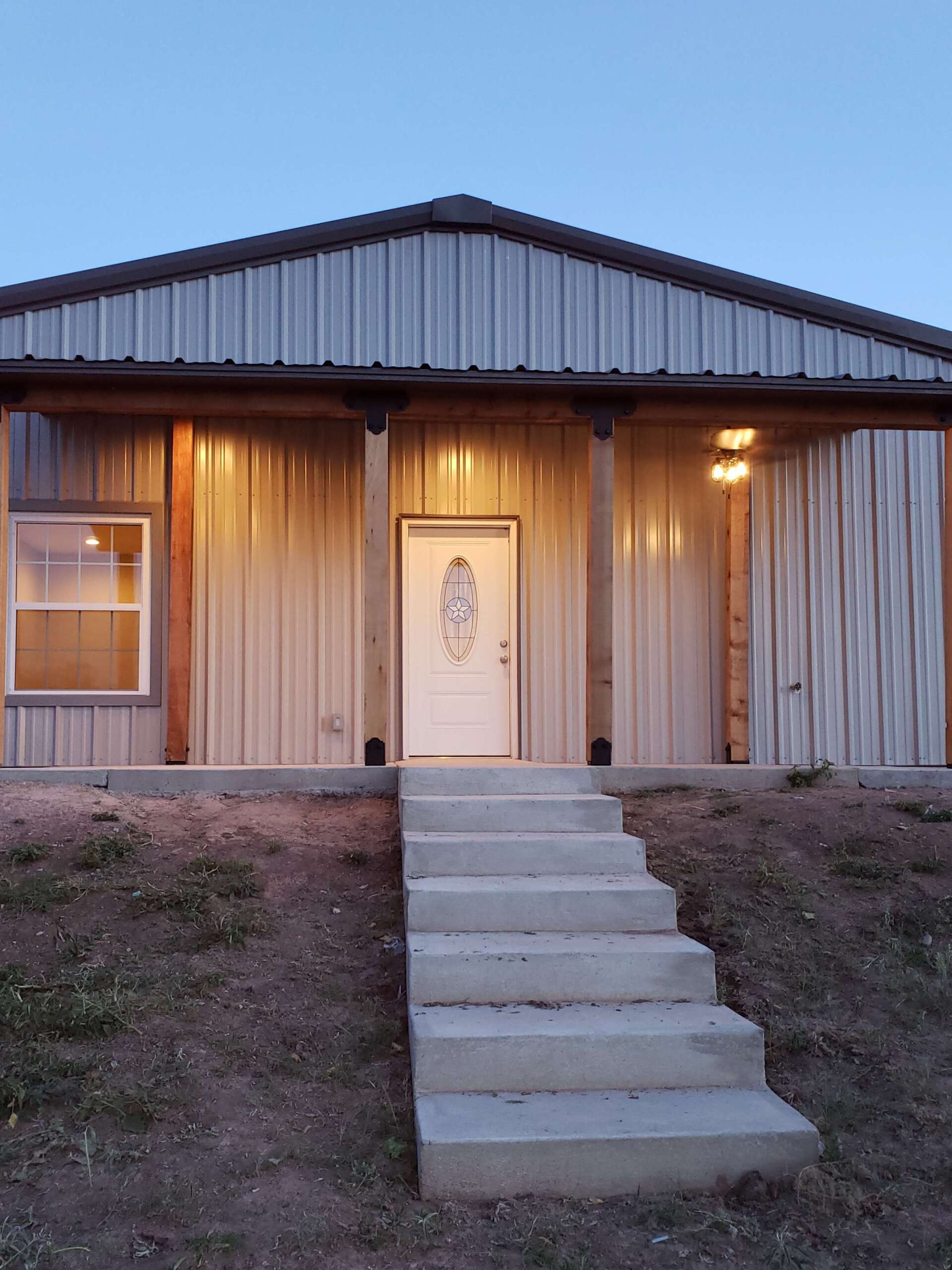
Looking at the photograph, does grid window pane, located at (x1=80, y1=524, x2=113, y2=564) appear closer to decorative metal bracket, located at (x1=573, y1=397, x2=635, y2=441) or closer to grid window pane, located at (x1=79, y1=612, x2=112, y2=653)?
grid window pane, located at (x1=79, y1=612, x2=112, y2=653)

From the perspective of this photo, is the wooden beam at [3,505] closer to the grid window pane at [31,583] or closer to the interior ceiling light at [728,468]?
the grid window pane at [31,583]

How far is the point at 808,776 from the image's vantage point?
24.7ft

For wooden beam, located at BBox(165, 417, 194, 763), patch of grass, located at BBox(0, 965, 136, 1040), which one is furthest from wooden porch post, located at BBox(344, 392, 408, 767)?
patch of grass, located at BBox(0, 965, 136, 1040)

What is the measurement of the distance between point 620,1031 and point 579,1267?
109 centimetres

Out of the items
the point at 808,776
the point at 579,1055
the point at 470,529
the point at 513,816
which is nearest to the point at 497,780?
the point at 513,816

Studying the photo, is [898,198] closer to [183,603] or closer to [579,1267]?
[183,603]

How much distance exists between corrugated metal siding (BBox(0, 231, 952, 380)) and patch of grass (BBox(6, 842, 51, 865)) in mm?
4226

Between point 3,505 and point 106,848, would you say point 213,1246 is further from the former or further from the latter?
point 3,505

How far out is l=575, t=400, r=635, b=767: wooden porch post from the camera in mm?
7320

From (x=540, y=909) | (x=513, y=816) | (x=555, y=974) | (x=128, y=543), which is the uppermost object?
(x=128, y=543)

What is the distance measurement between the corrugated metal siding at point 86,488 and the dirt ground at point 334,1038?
164 centimetres

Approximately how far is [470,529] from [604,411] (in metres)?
1.79

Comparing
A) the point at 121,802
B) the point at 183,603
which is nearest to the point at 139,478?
the point at 183,603

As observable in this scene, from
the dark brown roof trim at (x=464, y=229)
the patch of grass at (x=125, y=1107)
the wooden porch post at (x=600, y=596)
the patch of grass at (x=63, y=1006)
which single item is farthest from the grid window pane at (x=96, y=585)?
the patch of grass at (x=125, y=1107)
